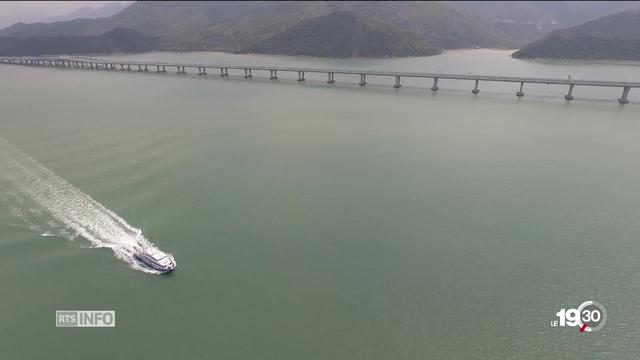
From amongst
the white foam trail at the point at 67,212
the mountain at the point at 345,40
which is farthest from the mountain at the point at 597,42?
the white foam trail at the point at 67,212

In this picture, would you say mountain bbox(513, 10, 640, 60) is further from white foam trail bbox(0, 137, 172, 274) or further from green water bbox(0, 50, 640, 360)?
white foam trail bbox(0, 137, 172, 274)

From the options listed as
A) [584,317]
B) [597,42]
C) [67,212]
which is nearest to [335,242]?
[584,317]

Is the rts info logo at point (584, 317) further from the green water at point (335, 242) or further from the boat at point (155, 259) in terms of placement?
the boat at point (155, 259)

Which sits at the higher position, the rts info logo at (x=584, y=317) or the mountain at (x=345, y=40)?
the mountain at (x=345, y=40)

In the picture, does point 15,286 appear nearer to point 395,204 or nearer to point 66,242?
point 66,242

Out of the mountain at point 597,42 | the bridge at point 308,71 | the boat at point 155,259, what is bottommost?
the boat at point 155,259

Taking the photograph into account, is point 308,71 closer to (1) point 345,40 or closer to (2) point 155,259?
(1) point 345,40

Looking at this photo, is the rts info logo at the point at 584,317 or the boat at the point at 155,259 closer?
the rts info logo at the point at 584,317
